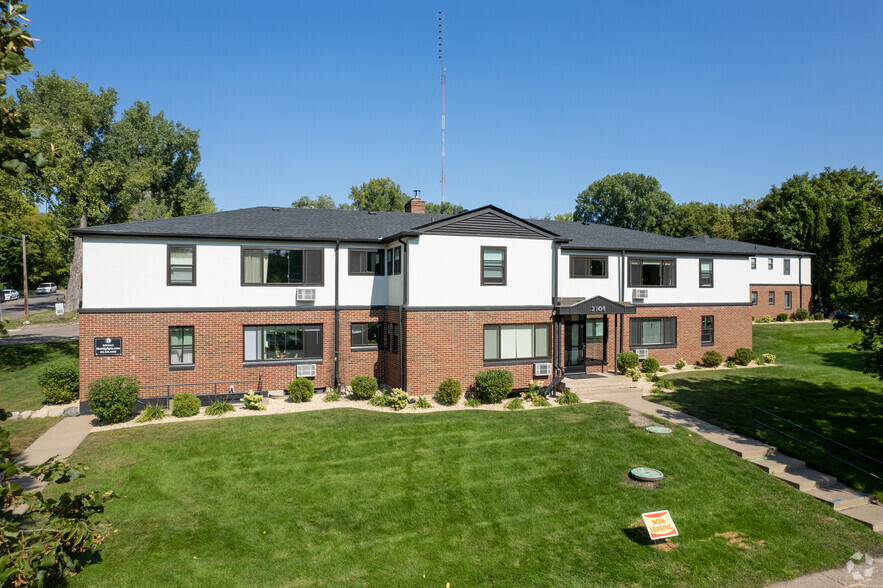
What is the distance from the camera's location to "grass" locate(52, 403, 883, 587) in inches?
347

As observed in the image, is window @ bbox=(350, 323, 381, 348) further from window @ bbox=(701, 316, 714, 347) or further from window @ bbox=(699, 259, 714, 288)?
window @ bbox=(701, 316, 714, 347)

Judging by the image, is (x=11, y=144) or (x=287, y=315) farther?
(x=287, y=315)

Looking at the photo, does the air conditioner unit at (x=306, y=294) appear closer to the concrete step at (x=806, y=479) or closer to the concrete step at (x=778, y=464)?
the concrete step at (x=778, y=464)

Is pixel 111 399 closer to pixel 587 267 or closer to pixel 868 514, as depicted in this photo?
pixel 587 267

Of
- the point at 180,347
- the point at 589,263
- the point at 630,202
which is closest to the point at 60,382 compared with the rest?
the point at 180,347

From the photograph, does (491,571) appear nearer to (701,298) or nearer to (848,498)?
(848,498)

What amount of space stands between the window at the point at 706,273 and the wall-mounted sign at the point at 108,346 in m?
27.7

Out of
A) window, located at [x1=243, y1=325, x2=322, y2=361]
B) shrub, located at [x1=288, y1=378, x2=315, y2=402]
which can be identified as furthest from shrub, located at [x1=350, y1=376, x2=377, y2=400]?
window, located at [x1=243, y1=325, x2=322, y2=361]

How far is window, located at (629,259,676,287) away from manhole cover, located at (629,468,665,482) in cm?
1475

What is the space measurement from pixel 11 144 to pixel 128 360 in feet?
54.7

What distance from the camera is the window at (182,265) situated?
1875 centimetres

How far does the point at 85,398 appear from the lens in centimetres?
1781

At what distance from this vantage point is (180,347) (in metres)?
18.9

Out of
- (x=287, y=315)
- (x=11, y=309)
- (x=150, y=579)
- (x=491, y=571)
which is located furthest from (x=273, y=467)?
(x=11, y=309)
